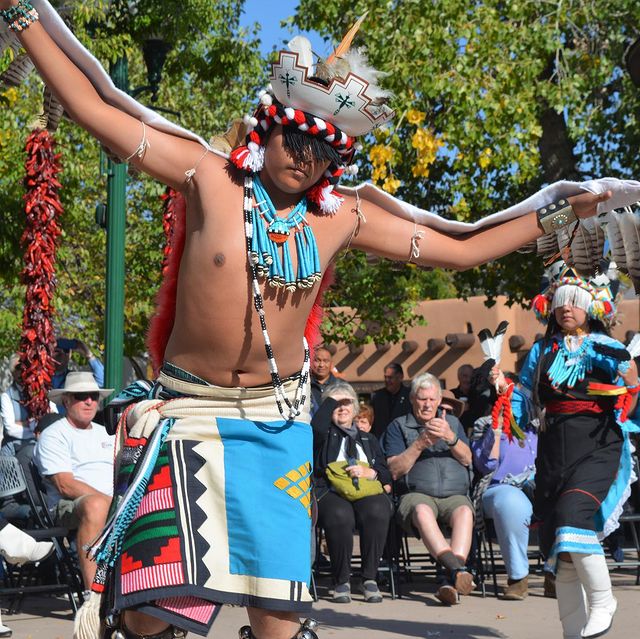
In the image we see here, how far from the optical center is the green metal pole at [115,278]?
355 inches

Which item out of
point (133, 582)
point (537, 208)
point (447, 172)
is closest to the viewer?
point (133, 582)

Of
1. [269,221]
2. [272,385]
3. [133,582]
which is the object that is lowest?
[133,582]

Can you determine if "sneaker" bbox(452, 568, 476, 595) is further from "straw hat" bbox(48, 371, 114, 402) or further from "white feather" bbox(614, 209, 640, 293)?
"white feather" bbox(614, 209, 640, 293)

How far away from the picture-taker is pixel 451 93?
38.0 feet

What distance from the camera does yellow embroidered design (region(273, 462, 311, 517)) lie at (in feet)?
11.3

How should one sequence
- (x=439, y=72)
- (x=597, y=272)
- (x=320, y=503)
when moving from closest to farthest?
1. (x=597, y=272)
2. (x=320, y=503)
3. (x=439, y=72)

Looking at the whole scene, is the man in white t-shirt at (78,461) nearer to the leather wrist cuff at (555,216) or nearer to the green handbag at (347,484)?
the green handbag at (347,484)

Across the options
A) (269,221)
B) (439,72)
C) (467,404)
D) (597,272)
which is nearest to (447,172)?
(439,72)

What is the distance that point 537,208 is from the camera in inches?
157

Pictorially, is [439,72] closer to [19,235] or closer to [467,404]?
[467,404]

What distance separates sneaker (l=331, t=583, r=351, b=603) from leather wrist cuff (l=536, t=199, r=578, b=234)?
439 centimetres

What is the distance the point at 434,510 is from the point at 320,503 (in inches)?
31.4

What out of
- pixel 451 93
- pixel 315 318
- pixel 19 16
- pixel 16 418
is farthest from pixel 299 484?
pixel 451 93

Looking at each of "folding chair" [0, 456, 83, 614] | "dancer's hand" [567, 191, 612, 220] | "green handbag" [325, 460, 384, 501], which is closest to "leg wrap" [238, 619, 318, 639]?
"dancer's hand" [567, 191, 612, 220]
